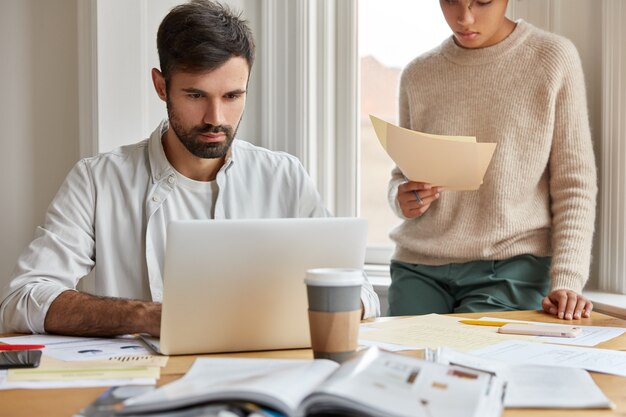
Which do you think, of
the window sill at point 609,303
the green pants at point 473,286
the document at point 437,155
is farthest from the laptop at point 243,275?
the window sill at point 609,303

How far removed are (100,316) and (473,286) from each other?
3.59 feet

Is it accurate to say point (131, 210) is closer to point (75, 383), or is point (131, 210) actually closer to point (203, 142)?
point (203, 142)

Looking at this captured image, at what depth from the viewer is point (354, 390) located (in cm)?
89

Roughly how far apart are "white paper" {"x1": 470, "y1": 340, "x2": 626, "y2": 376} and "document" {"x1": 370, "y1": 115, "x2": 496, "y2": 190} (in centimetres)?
52

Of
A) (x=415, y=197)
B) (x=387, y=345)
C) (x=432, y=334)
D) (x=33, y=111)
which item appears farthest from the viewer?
(x=33, y=111)

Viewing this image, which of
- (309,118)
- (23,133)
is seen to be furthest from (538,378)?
(23,133)

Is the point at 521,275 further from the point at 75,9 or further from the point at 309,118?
the point at 75,9

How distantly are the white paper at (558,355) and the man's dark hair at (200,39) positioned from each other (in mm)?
937

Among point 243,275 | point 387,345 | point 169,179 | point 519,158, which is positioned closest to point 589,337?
point 387,345

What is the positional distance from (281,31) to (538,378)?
5.90 ft

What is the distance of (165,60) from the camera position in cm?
193

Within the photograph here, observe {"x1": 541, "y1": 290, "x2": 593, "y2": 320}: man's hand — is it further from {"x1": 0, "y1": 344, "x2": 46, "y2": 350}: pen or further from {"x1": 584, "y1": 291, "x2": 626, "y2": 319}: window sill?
{"x1": 0, "y1": 344, "x2": 46, "y2": 350}: pen

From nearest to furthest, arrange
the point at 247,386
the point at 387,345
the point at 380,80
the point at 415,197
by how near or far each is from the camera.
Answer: the point at 247,386, the point at 387,345, the point at 415,197, the point at 380,80

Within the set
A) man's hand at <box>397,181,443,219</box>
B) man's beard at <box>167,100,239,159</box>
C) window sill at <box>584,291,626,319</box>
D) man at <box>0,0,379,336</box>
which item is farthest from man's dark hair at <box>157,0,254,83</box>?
window sill at <box>584,291,626,319</box>
